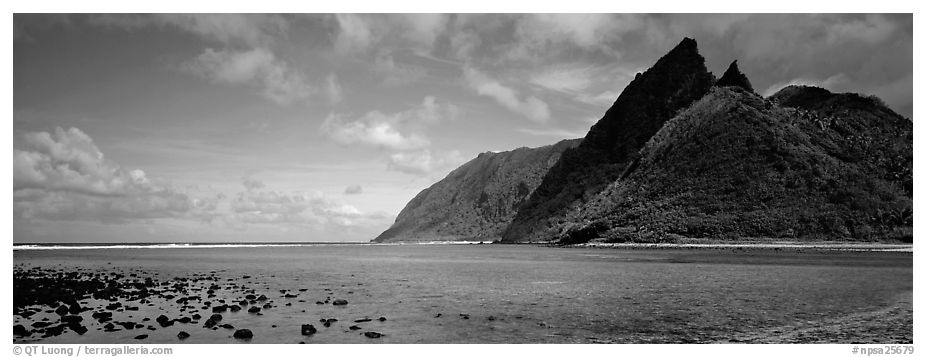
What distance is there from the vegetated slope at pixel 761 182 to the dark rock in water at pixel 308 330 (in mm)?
141763

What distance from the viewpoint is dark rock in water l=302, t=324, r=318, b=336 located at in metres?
23.1

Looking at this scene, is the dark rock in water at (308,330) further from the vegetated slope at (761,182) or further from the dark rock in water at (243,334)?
the vegetated slope at (761,182)

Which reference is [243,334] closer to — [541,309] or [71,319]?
[71,319]

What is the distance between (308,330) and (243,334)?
8.37ft

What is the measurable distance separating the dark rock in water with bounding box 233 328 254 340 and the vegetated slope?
144 meters

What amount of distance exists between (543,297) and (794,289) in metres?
19.2

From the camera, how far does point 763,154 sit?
159 metres

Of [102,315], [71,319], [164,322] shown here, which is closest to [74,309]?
[102,315]

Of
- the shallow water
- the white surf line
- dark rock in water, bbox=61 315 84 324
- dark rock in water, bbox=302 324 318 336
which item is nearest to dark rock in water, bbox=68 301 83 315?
the shallow water

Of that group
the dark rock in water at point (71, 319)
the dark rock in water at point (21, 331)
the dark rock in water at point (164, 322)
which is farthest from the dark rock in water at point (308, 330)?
the dark rock in water at point (21, 331)

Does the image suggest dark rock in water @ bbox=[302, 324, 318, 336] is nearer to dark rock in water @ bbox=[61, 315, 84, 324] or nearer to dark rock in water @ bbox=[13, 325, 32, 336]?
dark rock in water @ bbox=[61, 315, 84, 324]

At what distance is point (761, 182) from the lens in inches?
5984
